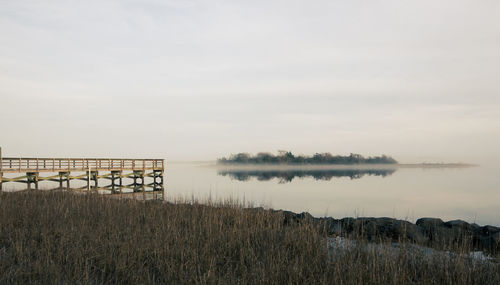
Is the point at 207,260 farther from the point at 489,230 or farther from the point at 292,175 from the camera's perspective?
the point at 292,175

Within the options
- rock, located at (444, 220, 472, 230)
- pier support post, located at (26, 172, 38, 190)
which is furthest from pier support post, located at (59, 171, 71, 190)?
rock, located at (444, 220, 472, 230)

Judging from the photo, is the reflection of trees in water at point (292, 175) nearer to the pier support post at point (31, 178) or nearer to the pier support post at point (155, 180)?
the pier support post at point (155, 180)

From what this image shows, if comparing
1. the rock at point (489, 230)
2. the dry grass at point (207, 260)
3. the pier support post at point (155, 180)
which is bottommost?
Result: the pier support post at point (155, 180)

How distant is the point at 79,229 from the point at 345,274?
22.3 feet

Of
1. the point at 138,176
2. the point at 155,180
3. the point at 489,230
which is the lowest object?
the point at 155,180

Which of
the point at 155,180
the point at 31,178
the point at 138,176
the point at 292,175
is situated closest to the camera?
the point at 31,178

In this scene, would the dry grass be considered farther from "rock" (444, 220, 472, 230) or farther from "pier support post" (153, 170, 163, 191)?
"pier support post" (153, 170, 163, 191)

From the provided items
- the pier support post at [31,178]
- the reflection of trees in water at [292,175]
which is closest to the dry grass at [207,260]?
the pier support post at [31,178]

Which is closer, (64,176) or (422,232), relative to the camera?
(422,232)

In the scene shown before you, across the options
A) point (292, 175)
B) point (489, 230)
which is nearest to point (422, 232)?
point (489, 230)

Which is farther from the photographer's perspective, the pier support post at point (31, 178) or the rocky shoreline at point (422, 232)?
the pier support post at point (31, 178)

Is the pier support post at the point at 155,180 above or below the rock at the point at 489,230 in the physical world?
below

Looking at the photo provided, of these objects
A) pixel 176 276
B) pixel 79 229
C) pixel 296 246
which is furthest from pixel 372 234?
pixel 79 229

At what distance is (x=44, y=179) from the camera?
32.9 meters
